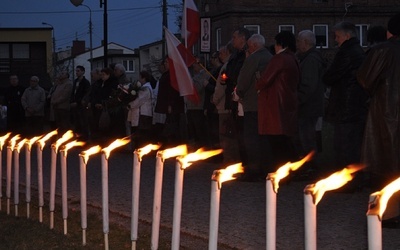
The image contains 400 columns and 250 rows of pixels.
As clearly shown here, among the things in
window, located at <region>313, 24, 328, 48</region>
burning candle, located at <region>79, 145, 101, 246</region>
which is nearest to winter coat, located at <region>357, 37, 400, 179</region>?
burning candle, located at <region>79, 145, 101, 246</region>

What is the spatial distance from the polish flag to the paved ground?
1306 mm

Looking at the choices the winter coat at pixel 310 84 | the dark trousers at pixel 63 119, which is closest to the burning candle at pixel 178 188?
the winter coat at pixel 310 84

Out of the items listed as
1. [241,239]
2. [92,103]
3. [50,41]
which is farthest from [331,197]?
[50,41]

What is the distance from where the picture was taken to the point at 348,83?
1015 centimetres

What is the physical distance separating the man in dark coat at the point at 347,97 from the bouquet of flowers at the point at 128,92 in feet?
26.2

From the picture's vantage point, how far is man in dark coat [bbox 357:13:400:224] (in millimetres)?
7988

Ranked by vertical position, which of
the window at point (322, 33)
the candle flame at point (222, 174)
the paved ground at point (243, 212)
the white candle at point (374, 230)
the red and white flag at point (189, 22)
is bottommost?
the paved ground at point (243, 212)

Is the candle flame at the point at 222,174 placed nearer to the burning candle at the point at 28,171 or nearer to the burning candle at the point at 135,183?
the burning candle at the point at 135,183

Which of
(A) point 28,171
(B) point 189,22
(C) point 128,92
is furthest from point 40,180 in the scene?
(C) point 128,92

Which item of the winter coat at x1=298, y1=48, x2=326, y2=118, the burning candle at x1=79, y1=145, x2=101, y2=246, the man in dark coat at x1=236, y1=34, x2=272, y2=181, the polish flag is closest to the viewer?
the burning candle at x1=79, y1=145, x2=101, y2=246

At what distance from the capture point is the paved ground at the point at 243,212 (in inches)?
286

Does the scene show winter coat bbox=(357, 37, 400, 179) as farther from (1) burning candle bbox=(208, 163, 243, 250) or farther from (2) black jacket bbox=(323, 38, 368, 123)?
(1) burning candle bbox=(208, 163, 243, 250)

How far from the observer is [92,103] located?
19.1m

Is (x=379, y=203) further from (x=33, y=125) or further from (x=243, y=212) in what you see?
(x=33, y=125)
